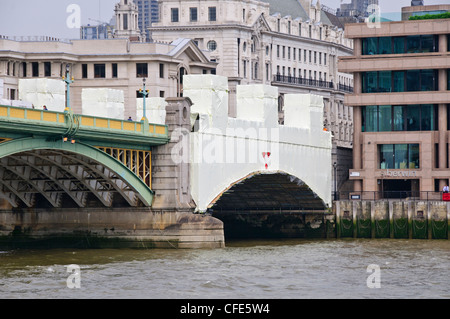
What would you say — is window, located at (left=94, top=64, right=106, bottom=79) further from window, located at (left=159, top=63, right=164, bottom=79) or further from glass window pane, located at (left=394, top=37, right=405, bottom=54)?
glass window pane, located at (left=394, top=37, right=405, bottom=54)

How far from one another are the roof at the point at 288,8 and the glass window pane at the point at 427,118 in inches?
2184

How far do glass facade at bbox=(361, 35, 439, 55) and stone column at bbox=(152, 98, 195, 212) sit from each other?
104 feet

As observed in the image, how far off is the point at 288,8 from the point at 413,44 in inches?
2388

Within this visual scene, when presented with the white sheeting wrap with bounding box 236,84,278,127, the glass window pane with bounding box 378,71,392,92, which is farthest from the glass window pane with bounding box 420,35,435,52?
the white sheeting wrap with bounding box 236,84,278,127

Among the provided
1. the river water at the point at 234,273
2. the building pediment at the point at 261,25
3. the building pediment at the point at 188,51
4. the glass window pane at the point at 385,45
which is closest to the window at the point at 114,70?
the building pediment at the point at 188,51

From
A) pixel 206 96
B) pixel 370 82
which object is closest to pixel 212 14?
pixel 370 82

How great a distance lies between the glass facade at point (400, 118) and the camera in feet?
381

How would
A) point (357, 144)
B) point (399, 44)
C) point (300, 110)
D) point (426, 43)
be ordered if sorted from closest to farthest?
1. point (300, 110)
2. point (426, 43)
3. point (399, 44)
4. point (357, 144)

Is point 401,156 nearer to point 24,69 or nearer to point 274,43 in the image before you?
point 24,69

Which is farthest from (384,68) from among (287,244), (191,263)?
(191,263)

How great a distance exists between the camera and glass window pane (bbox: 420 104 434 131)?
11606 cm

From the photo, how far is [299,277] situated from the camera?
237ft

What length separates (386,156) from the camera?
118m
